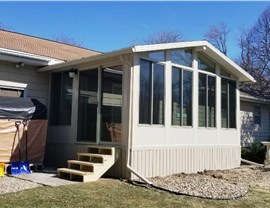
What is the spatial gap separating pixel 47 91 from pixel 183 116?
4.18 metres

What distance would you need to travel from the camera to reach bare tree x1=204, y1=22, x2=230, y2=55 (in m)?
35.8

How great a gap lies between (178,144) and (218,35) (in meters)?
27.8

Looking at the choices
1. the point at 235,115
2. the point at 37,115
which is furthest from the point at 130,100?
the point at 235,115

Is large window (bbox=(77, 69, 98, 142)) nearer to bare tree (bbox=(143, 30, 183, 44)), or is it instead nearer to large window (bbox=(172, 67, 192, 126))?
large window (bbox=(172, 67, 192, 126))

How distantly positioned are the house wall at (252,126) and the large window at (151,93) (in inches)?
341

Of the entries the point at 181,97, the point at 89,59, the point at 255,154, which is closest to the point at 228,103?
the point at 181,97

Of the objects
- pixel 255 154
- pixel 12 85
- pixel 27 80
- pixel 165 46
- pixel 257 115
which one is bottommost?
pixel 255 154

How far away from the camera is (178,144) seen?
10250mm

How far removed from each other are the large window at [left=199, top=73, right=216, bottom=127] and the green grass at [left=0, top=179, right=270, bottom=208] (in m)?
3.64

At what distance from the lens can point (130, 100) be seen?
8898mm

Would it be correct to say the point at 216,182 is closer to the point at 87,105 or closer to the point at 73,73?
the point at 87,105

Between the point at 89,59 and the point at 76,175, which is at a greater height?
the point at 89,59

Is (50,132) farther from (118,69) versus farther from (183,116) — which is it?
(183,116)

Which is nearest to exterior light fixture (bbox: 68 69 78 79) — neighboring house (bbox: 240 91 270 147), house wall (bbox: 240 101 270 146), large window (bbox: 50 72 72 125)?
large window (bbox: 50 72 72 125)
